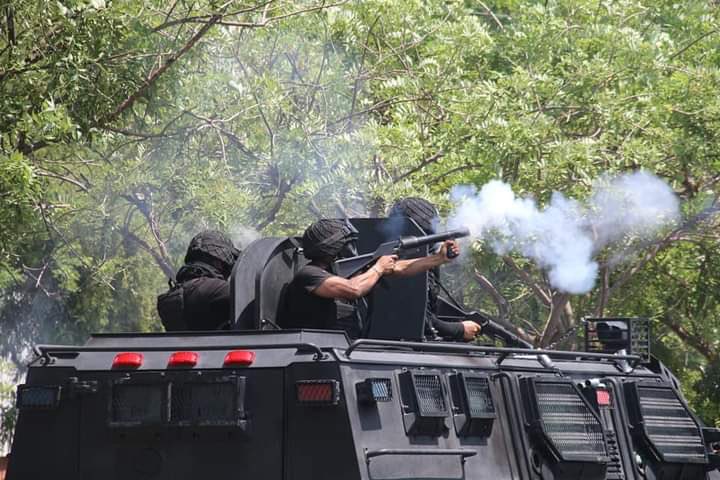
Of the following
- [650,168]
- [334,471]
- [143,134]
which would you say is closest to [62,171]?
[143,134]

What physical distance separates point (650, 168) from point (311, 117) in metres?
4.03

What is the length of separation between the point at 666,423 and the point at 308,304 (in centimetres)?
235

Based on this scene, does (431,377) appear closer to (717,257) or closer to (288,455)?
(288,455)

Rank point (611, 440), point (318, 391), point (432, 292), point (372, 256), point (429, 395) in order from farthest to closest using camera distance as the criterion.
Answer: point (432, 292) < point (372, 256) < point (611, 440) < point (429, 395) < point (318, 391)

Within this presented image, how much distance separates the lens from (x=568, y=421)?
7750 millimetres

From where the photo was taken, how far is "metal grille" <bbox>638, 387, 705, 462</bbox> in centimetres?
834

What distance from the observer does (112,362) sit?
7133mm

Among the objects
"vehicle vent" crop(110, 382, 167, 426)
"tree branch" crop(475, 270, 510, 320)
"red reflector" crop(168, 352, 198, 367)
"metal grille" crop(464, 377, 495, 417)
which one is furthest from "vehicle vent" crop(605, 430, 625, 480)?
"tree branch" crop(475, 270, 510, 320)

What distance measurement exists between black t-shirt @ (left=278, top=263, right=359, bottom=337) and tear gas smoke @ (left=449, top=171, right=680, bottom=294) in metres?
3.72

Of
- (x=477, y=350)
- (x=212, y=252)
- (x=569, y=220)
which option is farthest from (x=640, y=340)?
(x=569, y=220)

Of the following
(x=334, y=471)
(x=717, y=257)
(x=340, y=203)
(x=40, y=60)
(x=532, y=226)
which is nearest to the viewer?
(x=334, y=471)

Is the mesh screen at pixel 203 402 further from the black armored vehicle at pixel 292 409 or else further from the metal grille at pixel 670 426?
the metal grille at pixel 670 426

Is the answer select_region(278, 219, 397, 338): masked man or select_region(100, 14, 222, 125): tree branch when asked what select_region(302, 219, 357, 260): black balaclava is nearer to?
A: select_region(278, 219, 397, 338): masked man

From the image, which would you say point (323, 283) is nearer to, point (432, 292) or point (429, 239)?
point (429, 239)
